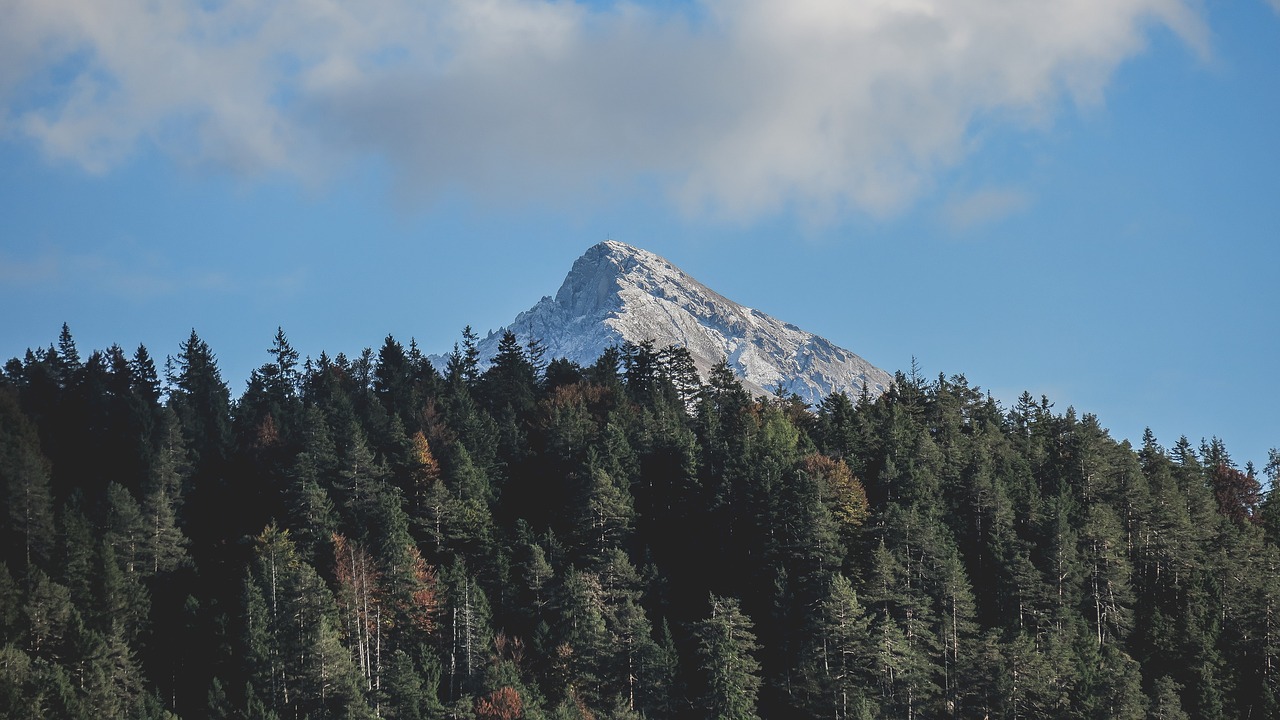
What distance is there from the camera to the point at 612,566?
9531cm

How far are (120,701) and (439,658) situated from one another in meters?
19.7

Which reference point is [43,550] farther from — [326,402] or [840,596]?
[840,596]

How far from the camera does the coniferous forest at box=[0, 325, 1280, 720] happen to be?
83.5m

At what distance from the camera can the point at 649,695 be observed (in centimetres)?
8631

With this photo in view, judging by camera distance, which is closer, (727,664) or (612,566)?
(727,664)

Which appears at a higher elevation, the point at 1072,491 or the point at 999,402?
the point at 999,402

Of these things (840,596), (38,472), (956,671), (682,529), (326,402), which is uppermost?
(326,402)

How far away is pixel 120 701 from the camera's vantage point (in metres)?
78.6

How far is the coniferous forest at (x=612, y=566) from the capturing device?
8350cm

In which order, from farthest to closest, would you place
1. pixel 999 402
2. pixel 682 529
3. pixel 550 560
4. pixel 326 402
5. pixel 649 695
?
pixel 999 402 < pixel 326 402 < pixel 682 529 < pixel 550 560 < pixel 649 695

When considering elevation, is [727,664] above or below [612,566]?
below

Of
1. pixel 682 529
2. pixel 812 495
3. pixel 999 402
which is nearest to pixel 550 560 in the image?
pixel 682 529

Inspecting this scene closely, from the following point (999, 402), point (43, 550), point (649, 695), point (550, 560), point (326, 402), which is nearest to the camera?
point (649, 695)

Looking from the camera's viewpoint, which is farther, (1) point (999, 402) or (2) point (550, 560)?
(1) point (999, 402)
